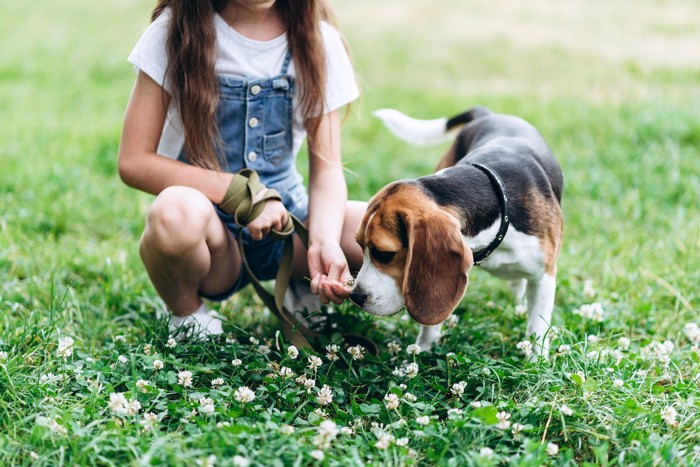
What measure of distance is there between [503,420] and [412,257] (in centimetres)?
61

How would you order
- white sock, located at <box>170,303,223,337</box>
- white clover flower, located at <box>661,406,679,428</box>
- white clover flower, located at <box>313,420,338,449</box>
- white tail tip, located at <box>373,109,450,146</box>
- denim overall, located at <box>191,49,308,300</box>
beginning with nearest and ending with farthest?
white clover flower, located at <box>313,420,338,449</box>, white clover flower, located at <box>661,406,679,428</box>, white sock, located at <box>170,303,223,337</box>, denim overall, located at <box>191,49,308,300</box>, white tail tip, located at <box>373,109,450,146</box>

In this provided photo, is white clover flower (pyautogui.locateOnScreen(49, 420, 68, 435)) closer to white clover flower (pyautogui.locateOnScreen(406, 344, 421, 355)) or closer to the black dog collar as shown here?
white clover flower (pyautogui.locateOnScreen(406, 344, 421, 355))

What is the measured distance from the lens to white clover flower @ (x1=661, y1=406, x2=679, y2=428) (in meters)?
2.52

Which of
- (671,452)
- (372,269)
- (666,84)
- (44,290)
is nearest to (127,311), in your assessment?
(44,290)

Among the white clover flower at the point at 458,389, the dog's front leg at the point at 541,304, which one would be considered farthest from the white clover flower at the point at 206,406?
the dog's front leg at the point at 541,304

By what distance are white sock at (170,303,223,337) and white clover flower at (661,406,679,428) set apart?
1.69m

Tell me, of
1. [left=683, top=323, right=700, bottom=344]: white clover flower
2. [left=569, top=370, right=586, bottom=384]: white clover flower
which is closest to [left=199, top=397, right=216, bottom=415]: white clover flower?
[left=569, top=370, right=586, bottom=384]: white clover flower

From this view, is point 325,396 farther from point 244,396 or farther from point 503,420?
point 503,420

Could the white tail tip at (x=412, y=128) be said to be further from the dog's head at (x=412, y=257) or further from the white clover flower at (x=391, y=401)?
the white clover flower at (x=391, y=401)

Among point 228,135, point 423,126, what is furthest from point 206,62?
point 423,126

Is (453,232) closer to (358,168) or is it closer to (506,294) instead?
(506,294)

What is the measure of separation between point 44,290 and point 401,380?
1.77 metres

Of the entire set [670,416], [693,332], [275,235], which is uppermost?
[275,235]

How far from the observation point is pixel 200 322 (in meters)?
3.30
